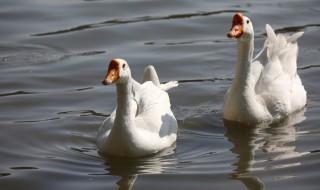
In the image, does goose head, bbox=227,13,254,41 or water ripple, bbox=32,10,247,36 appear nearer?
goose head, bbox=227,13,254,41

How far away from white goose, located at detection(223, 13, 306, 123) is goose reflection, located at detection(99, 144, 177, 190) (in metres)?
1.34

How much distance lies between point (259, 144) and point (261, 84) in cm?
123

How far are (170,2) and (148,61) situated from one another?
3.09 metres

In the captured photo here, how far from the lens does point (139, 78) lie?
11.4 metres

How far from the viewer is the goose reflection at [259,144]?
8133mm

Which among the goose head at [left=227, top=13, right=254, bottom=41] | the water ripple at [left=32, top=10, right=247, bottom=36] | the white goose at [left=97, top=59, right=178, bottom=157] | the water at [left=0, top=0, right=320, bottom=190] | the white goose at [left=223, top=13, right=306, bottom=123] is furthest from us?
the water ripple at [left=32, top=10, right=247, bottom=36]

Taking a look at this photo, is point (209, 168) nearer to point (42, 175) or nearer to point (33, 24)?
point (42, 175)

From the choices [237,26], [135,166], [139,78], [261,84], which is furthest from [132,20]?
[135,166]

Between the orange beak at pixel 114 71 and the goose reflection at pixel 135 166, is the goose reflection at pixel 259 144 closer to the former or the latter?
the goose reflection at pixel 135 166

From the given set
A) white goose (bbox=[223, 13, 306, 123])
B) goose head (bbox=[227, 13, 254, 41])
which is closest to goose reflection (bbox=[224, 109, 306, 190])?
white goose (bbox=[223, 13, 306, 123])

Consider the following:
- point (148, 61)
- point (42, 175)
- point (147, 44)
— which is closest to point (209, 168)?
point (42, 175)

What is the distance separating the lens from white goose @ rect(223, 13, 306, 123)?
31.3 feet

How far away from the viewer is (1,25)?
1356 cm

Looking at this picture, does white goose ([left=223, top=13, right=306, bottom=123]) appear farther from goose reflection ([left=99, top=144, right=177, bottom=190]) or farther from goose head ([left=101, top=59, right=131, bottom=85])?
goose head ([left=101, top=59, right=131, bottom=85])
